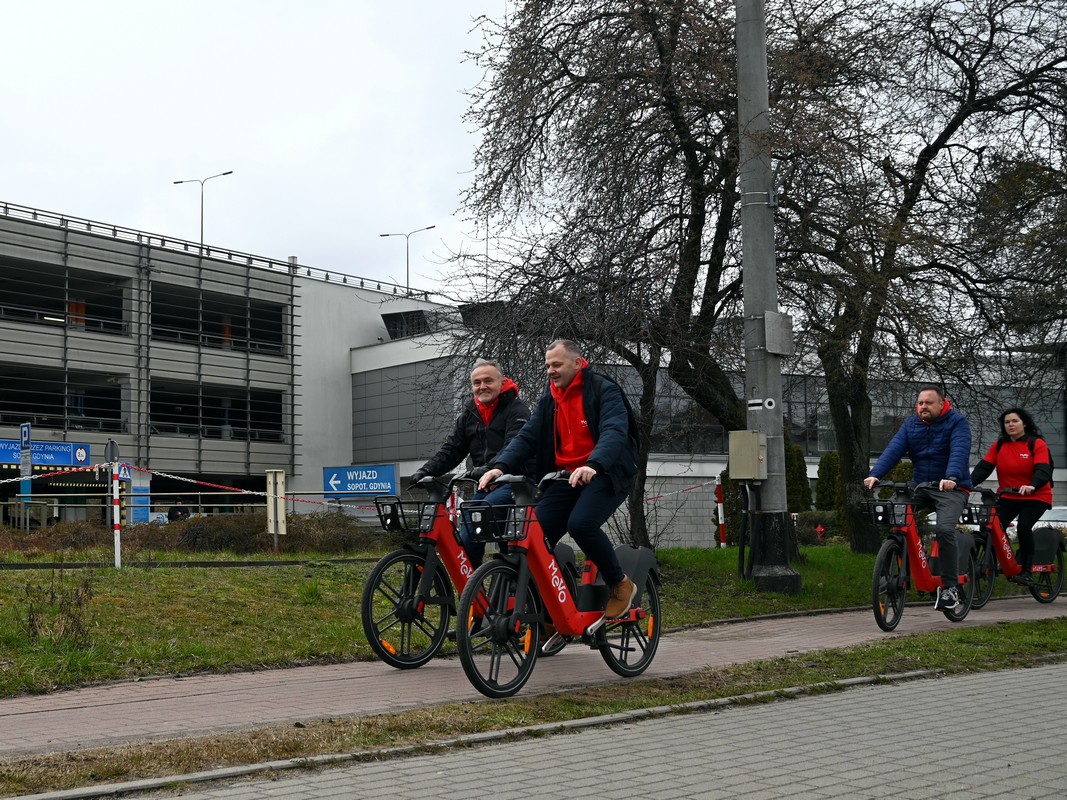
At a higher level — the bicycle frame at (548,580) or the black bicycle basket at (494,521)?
the black bicycle basket at (494,521)

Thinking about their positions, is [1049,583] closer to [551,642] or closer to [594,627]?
[594,627]

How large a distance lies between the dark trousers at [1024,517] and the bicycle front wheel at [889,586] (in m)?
2.86

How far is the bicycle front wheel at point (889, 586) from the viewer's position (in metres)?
10.4

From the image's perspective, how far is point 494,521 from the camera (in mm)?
6996

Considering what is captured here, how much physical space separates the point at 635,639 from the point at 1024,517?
674cm

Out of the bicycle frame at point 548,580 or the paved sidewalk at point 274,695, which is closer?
the paved sidewalk at point 274,695

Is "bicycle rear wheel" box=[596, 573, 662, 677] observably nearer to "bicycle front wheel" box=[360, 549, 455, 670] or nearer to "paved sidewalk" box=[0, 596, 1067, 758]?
"paved sidewalk" box=[0, 596, 1067, 758]

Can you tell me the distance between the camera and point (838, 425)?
1844cm

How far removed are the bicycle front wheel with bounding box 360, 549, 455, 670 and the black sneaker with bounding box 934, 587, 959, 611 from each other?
498 centimetres

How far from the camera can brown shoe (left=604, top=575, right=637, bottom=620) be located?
7691 mm

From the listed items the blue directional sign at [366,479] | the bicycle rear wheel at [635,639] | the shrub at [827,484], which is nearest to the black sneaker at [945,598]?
the bicycle rear wheel at [635,639]

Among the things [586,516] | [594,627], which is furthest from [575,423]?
[594,627]

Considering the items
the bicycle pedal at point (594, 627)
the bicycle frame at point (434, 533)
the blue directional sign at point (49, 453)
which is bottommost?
the bicycle pedal at point (594, 627)

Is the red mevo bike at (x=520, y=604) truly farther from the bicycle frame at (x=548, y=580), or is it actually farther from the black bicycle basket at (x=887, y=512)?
the black bicycle basket at (x=887, y=512)
